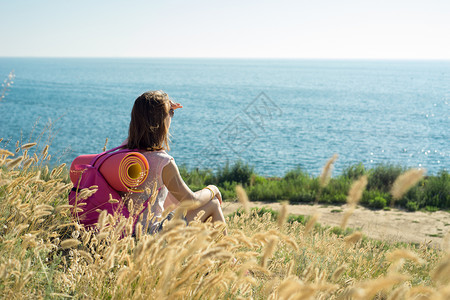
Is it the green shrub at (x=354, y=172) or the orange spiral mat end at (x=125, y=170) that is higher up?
the orange spiral mat end at (x=125, y=170)

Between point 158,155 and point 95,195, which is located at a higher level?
point 158,155

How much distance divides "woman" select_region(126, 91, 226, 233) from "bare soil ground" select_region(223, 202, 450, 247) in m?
4.53

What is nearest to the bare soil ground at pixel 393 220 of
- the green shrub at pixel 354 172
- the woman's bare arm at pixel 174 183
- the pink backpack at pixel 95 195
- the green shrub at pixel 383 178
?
the green shrub at pixel 383 178

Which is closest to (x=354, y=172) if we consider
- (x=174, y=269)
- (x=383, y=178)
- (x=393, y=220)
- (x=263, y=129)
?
(x=383, y=178)

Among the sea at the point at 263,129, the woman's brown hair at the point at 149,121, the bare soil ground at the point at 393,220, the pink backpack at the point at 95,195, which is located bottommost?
the sea at the point at 263,129

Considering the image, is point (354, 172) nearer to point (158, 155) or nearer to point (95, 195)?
point (158, 155)

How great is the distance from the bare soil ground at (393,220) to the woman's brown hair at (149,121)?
467 cm

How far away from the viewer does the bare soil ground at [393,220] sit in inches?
331

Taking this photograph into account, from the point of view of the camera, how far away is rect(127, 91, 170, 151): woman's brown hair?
3.61m

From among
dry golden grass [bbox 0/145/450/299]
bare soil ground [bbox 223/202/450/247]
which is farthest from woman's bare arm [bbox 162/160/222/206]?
bare soil ground [bbox 223/202/450/247]

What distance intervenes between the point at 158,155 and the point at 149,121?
0.34m

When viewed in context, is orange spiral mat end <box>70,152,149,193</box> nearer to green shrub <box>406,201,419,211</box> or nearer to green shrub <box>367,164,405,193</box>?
green shrub <box>406,201,419,211</box>

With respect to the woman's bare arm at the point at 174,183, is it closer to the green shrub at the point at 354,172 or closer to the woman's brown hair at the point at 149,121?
the woman's brown hair at the point at 149,121

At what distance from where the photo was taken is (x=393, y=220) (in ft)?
31.4
